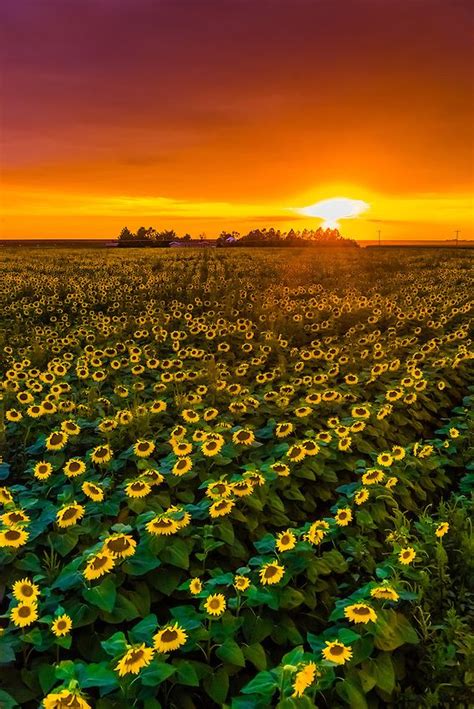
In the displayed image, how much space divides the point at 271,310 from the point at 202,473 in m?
8.15

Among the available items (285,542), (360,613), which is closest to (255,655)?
(360,613)

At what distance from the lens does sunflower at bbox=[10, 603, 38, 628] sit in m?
3.21

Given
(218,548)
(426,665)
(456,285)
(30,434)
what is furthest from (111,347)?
(456,285)

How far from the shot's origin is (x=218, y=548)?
165 inches

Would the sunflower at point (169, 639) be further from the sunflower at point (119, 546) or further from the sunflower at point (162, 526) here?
the sunflower at point (162, 526)

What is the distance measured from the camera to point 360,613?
326 centimetres

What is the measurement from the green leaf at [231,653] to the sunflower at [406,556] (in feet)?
4.11

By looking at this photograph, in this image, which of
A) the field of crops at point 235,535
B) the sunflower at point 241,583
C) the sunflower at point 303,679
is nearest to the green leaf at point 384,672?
the field of crops at point 235,535

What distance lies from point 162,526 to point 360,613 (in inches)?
51.1

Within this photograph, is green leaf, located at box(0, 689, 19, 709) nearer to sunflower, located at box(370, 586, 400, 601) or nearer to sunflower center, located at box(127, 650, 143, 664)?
sunflower center, located at box(127, 650, 143, 664)

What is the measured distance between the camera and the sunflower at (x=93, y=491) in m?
4.34

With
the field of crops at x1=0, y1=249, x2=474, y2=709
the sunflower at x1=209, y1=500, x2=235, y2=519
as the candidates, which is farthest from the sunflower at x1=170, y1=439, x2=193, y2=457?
the sunflower at x1=209, y1=500, x2=235, y2=519

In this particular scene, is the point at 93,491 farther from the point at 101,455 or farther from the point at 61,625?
the point at 61,625

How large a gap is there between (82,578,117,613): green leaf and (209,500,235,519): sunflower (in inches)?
33.6
